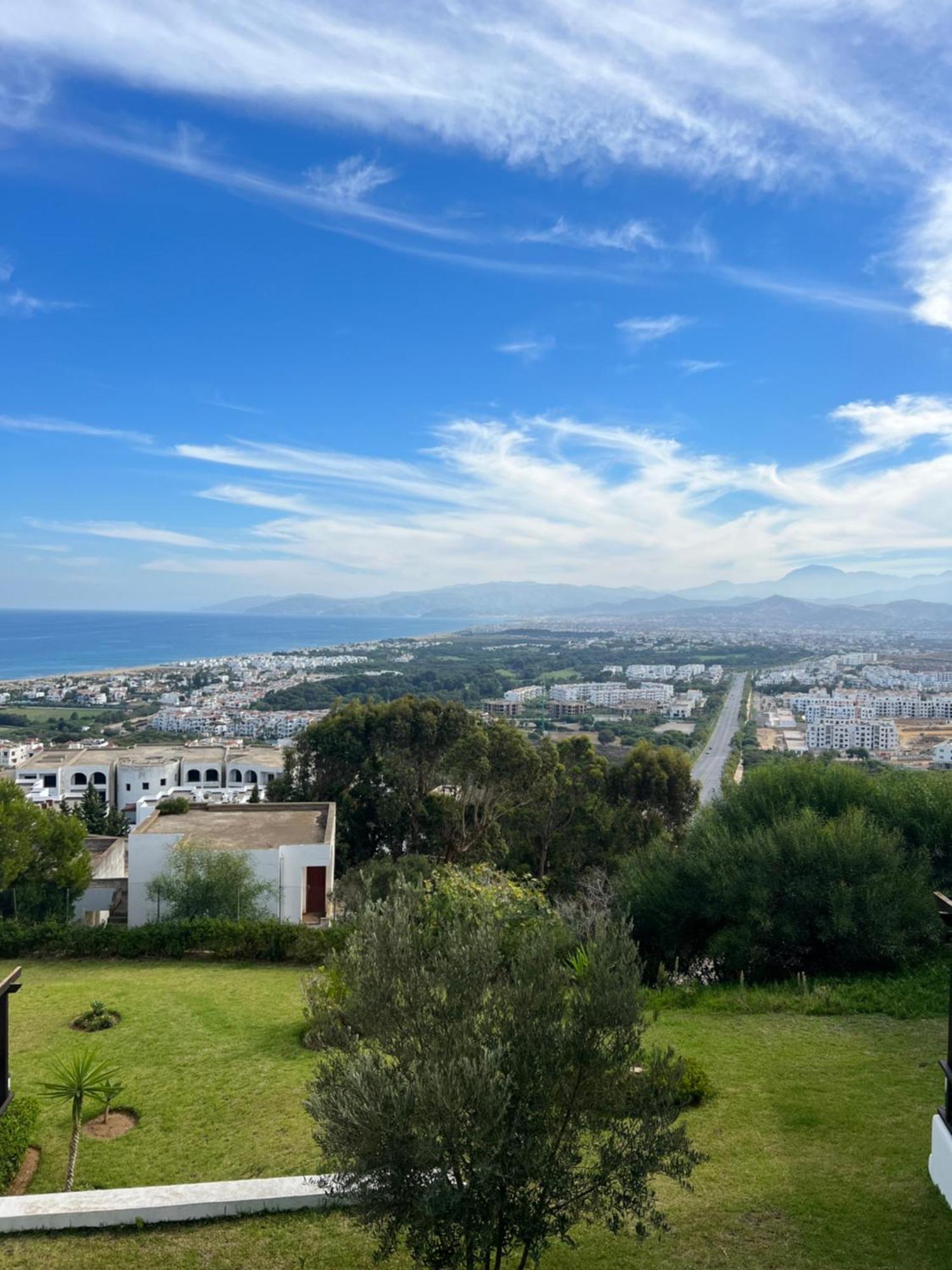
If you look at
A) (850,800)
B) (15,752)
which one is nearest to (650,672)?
(15,752)

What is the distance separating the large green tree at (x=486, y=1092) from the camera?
3535mm

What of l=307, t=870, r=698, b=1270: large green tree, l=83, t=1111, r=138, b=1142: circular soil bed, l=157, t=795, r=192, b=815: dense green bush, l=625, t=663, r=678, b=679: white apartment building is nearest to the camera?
l=307, t=870, r=698, b=1270: large green tree

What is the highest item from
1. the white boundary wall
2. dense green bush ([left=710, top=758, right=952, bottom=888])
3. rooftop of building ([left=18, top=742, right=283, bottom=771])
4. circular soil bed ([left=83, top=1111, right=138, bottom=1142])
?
dense green bush ([left=710, top=758, right=952, bottom=888])

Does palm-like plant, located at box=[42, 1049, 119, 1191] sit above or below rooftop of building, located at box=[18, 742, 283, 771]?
above

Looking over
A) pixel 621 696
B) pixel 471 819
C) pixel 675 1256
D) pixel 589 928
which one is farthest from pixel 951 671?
pixel 675 1256

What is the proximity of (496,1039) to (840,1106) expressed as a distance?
189 inches

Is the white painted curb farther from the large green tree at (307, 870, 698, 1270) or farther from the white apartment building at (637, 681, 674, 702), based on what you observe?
the white apartment building at (637, 681, 674, 702)

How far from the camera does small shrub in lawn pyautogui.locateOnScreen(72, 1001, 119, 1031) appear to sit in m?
9.48

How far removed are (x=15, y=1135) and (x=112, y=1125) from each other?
3.05 ft

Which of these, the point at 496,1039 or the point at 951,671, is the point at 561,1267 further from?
the point at 951,671

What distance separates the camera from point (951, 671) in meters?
85.2

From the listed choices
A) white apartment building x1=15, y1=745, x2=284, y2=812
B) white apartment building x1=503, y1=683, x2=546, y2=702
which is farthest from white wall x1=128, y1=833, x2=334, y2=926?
white apartment building x1=503, y1=683, x2=546, y2=702

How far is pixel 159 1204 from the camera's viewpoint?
17.8ft

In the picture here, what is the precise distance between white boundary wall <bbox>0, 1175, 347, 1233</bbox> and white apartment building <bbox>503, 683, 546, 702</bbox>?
2617 inches
